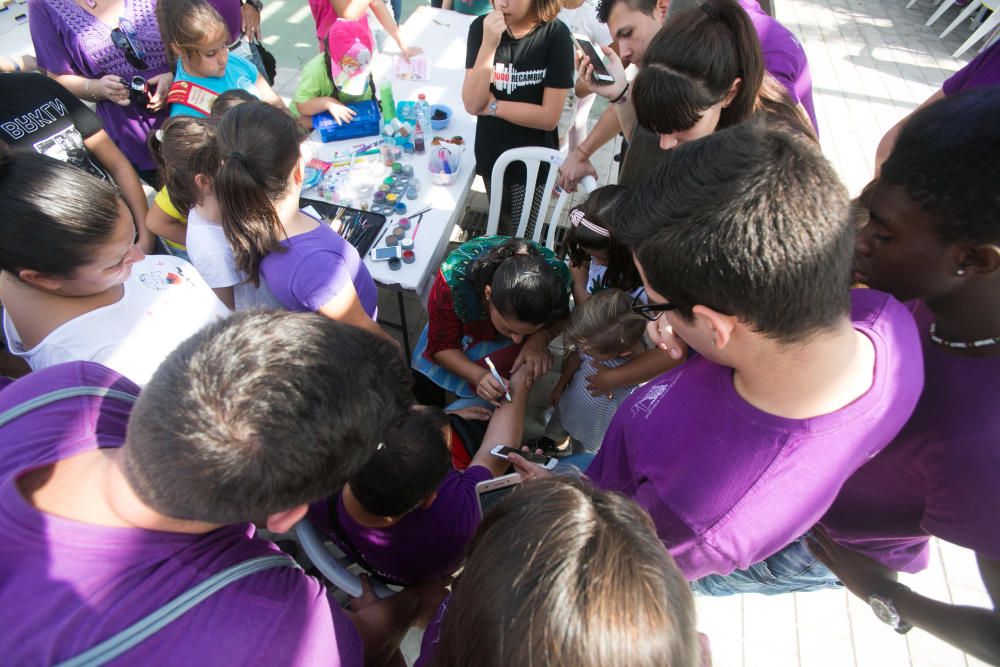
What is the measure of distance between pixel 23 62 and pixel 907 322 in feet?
17.9

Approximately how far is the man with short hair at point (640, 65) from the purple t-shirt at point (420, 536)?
1.50 metres

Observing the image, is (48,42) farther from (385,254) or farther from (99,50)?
(385,254)

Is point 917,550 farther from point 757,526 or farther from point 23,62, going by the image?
point 23,62

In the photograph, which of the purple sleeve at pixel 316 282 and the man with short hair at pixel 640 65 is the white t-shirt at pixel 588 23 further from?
the purple sleeve at pixel 316 282

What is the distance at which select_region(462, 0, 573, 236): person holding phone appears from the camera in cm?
261

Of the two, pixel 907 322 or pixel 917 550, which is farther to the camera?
pixel 917 550

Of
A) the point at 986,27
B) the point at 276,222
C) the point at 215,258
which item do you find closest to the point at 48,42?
the point at 215,258

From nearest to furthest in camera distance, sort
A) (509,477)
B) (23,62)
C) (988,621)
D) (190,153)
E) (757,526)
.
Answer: (757,526), (988,621), (509,477), (190,153), (23,62)

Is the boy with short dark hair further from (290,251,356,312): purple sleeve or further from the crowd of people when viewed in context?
(290,251,356,312): purple sleeve

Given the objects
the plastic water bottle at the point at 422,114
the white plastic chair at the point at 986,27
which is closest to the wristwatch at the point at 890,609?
the plastic water bottle at the point at 422,114

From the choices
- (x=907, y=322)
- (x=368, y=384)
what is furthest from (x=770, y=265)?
(x=368, y=384)

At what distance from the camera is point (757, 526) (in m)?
1.04

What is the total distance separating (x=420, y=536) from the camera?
1520 millimetres

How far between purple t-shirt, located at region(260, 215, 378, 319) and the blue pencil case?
62.9 inches
